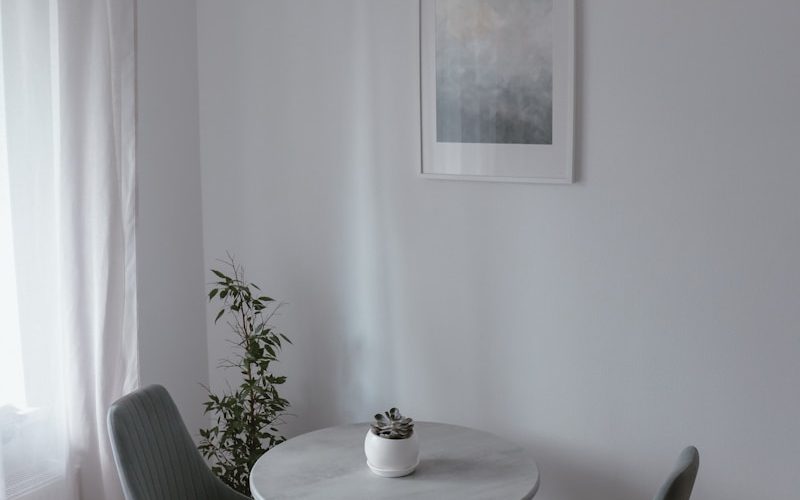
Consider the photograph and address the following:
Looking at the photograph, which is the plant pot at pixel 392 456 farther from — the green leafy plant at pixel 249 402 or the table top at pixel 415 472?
the green leafy plant at pixel 249 402

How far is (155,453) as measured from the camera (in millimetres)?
2418

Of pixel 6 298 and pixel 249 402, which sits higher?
pixel 6 298

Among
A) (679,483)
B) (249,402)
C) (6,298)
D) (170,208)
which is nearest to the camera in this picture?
(679,483)

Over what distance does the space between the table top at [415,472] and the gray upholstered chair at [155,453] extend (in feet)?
0.69

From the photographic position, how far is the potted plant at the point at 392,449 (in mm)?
2348

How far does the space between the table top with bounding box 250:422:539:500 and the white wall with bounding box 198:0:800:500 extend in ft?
0.86

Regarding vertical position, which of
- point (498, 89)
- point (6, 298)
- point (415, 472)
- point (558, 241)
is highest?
point (498, 89)

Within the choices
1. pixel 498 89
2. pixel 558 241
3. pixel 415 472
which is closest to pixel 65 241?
pixel 415 472

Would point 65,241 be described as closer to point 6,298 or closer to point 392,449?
point 6,298

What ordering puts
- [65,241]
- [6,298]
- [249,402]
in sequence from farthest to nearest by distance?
[249,402] → [65,241] → [6,298]

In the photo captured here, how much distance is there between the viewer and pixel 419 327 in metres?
2.95

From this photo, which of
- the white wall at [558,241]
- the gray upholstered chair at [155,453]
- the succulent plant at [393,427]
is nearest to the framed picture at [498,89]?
the white wall at [558,241]

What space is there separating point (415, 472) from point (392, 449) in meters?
0.12

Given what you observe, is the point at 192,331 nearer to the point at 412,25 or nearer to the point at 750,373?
the point at 412,25
